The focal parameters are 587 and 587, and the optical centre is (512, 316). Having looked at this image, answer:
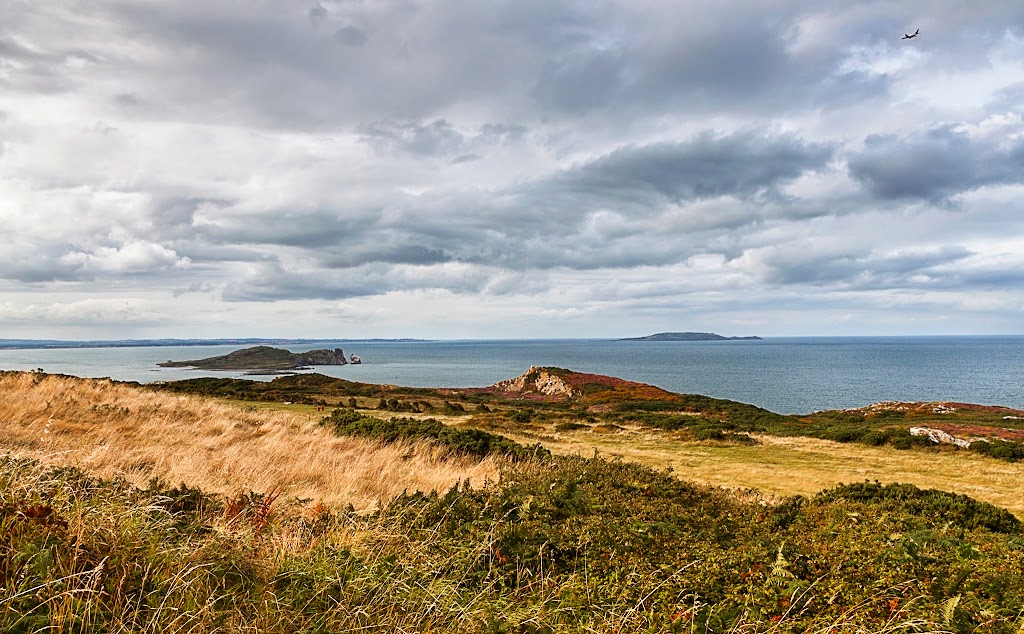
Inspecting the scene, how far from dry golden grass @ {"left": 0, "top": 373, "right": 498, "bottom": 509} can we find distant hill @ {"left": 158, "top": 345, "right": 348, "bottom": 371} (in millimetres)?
128034

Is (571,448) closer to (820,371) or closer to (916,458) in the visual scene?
(916,458)

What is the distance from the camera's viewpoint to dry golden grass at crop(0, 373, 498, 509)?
9422 mm

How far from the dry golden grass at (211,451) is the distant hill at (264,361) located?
420 ft

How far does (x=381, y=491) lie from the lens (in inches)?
390

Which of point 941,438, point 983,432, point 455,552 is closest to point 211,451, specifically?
point 455,552

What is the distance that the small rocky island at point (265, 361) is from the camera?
140500 millimetres

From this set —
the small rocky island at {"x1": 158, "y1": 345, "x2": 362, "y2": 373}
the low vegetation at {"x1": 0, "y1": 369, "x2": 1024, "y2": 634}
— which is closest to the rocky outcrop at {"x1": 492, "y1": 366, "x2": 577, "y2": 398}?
the low vegetation at {"x1": 0, "y1": 369, "x2": 1024, "y2": 634}

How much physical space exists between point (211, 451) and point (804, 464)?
1886 cm

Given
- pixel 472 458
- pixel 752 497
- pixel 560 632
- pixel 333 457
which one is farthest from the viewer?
pixel 472 458

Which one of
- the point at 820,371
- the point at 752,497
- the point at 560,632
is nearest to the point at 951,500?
the point at 752,497

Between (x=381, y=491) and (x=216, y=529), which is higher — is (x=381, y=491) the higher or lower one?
the lower one

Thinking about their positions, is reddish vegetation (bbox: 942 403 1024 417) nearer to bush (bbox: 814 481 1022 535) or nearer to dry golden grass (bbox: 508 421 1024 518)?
dry golden grass (bbox: 508 421 1024 518)

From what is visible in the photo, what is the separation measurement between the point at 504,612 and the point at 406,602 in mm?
Result: 744

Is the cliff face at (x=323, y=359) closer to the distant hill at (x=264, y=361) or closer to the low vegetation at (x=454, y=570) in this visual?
the distant hill at (x=264, y=361)
